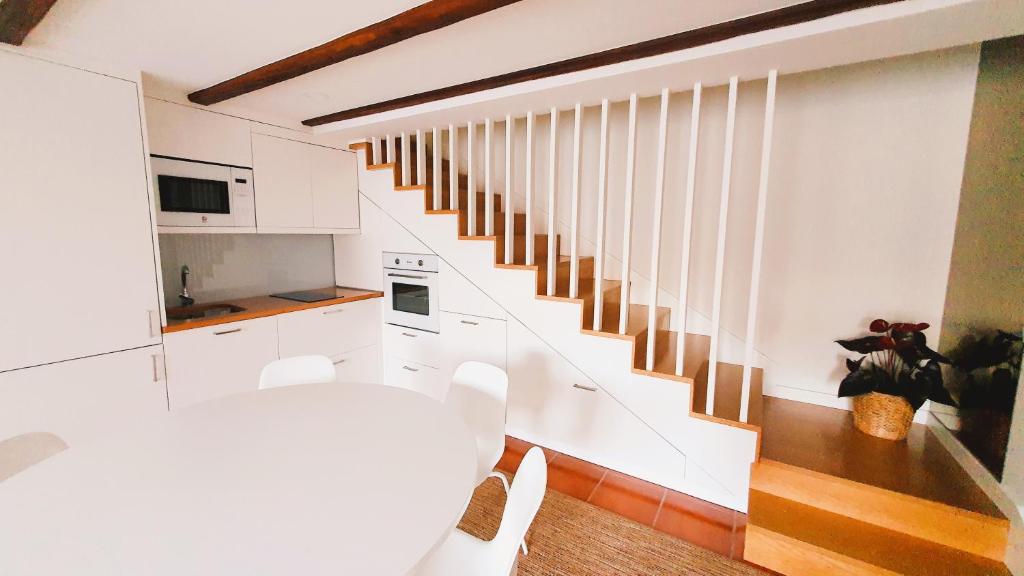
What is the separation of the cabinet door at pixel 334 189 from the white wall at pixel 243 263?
17.4 inches

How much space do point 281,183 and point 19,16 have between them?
1447 millimetres

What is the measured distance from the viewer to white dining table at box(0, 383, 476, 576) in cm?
79

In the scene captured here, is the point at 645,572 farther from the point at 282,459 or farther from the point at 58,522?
the point at 58,522

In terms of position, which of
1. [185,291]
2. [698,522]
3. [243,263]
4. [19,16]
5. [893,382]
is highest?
[19,16]

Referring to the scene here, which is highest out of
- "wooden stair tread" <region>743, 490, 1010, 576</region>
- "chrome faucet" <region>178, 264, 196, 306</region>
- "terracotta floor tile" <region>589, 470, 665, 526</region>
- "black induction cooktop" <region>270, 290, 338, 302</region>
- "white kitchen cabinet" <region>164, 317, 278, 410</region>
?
"chrome faucet" <region>178, 264, 196, 306</region>

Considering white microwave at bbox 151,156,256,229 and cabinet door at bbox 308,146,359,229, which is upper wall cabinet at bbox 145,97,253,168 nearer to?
white microwave at bbox 151,156,256,229

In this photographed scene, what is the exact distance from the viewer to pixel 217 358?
2.38 metres

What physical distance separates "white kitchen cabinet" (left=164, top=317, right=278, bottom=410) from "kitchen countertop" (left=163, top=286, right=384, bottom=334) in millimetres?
35

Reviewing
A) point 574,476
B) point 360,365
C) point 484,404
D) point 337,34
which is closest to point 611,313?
point 574,476

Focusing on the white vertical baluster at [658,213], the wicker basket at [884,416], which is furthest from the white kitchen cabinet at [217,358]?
the wicker basket at [884,416]

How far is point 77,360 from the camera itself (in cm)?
187

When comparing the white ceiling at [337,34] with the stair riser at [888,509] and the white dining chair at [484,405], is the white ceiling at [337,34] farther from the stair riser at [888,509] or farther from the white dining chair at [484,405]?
the stair riser at [888,509]

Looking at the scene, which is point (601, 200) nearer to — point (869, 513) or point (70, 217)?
point (869, 513)

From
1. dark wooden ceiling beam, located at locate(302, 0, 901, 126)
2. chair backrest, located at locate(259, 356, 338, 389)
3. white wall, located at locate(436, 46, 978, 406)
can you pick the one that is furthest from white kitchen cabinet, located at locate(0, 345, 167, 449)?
white wall, located at locate(436, 46, 978, 406)
